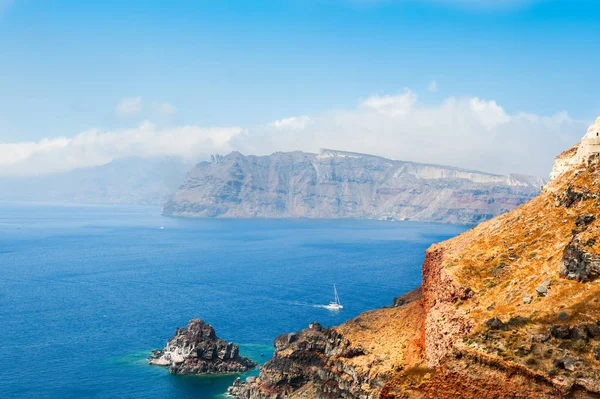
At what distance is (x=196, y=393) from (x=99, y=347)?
4531cm

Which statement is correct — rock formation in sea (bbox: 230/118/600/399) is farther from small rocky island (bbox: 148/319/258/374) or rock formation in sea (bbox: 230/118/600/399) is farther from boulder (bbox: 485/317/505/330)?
small rocky island (bbox: 148/319/258/374)

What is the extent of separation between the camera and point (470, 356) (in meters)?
32.7

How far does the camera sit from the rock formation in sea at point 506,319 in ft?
104

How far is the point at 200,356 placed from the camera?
13662 centimetres

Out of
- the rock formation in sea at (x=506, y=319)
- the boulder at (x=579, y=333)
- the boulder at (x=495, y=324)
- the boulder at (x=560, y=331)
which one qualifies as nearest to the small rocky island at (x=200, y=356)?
the rock formation in sea at (x=506, y=319)

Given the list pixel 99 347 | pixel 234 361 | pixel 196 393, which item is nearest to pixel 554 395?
pixel 196 393

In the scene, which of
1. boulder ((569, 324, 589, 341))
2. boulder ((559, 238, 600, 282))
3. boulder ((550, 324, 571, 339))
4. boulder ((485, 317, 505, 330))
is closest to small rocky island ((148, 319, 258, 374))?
boulder ((559, 238, 600, 282))

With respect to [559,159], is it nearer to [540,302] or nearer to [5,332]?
[540,302]

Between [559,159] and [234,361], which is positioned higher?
[559,159]

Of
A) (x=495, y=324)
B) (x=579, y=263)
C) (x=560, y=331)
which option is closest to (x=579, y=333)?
(x=560, y=331)

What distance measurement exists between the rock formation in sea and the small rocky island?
143 feet

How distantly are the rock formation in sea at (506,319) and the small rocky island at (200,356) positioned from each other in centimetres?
4362

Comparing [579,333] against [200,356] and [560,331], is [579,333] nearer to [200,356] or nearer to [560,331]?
[560,331]

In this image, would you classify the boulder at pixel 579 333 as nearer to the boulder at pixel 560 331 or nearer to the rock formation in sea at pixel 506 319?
the rock formation in sea at pixel 506 319
